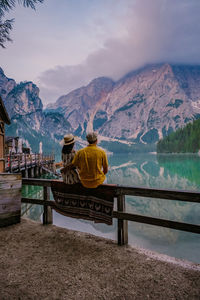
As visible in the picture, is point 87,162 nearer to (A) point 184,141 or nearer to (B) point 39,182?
(B) point 39,182

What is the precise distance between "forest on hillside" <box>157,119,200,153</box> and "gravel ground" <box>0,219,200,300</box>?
10123 centimetres

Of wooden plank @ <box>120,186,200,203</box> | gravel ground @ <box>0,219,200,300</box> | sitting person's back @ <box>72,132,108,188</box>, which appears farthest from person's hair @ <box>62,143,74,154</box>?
gravel ground @ <box>0,219,200,300</box>

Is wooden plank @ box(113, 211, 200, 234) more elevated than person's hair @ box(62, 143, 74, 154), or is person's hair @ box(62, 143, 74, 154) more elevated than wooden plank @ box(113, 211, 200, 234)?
person's hair @ box(62, 143, 74, 154)

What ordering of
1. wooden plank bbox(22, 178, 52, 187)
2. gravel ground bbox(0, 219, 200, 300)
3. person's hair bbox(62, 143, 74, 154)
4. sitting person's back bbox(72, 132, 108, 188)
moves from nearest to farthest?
gravel ground bbox(0, 219, 200, 300) < sitting person's back bbox(72, 132, 108, 188) < person's hair bbox(62, 143, 74, 154) < wooden plank bbox(22, 178, 52, 187)

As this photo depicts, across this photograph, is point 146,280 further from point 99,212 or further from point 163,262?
point 99,212

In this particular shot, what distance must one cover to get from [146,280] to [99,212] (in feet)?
4.28

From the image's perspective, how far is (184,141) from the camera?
4269 inches

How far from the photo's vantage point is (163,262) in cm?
336

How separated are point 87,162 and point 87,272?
167cm

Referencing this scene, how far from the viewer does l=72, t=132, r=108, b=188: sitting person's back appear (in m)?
3.66

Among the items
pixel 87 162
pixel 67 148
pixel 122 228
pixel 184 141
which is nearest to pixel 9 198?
pixel 67 148

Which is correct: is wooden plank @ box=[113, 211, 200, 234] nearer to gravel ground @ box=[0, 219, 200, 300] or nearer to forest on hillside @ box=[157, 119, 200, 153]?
gravel ground @ box=[0, 219, 200, 300]

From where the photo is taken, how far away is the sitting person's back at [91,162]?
12.0 ft

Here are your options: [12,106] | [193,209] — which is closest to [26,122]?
[12,106]
